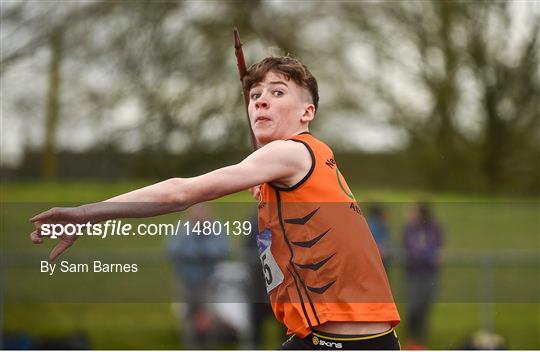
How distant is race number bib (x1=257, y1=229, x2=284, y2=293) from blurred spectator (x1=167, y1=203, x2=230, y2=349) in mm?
4558

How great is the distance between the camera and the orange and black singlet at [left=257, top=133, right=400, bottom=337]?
3.90m

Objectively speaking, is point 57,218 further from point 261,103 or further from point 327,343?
point 327,343

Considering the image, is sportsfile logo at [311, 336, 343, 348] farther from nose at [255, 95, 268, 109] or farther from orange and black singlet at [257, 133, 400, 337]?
nose at [255, 95, 268, 109]

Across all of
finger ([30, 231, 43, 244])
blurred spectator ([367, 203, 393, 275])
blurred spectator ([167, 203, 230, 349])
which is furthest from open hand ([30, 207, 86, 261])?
blurred spectator ([367, 203, 393, 275])

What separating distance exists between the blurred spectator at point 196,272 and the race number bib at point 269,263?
456 cm

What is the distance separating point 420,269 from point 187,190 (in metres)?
6.51

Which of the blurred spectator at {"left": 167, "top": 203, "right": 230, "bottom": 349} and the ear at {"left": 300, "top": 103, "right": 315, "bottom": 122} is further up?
the blurred spectator at {"left": 167, "top": 203, "right": 230, "bottom": 349}

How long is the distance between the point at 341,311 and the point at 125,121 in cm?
Answer: 864

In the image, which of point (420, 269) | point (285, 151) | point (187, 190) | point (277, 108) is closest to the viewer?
point (187, 190)

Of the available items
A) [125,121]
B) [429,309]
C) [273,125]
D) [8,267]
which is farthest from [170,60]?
[273,125]

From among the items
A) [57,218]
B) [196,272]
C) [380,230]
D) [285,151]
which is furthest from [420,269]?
[57,218]

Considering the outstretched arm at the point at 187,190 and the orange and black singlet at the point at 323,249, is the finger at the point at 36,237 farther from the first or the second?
the orange and black singlet at the point at 323,249

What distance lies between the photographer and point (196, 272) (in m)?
9.19

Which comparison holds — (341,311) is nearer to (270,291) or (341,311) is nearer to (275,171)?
(270,291)
